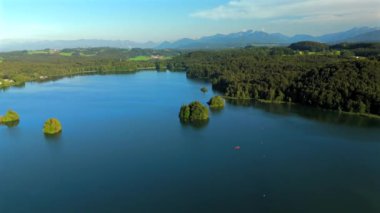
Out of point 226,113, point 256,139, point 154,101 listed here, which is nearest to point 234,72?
point 154,101

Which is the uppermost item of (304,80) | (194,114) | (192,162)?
(304,80)

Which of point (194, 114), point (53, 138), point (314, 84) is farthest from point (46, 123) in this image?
point (314, 84)

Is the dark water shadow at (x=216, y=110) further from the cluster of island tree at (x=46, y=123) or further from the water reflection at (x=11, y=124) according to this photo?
the water reflection at (x=11, y=124)

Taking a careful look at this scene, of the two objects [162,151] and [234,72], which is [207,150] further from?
[234,72]

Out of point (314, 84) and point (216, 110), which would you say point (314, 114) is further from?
point (216, 110)

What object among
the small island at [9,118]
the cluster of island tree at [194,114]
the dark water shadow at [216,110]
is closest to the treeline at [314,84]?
the dark water shadow at [216,110]

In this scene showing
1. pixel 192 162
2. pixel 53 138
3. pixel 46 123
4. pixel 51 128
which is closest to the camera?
pixel 192 162
